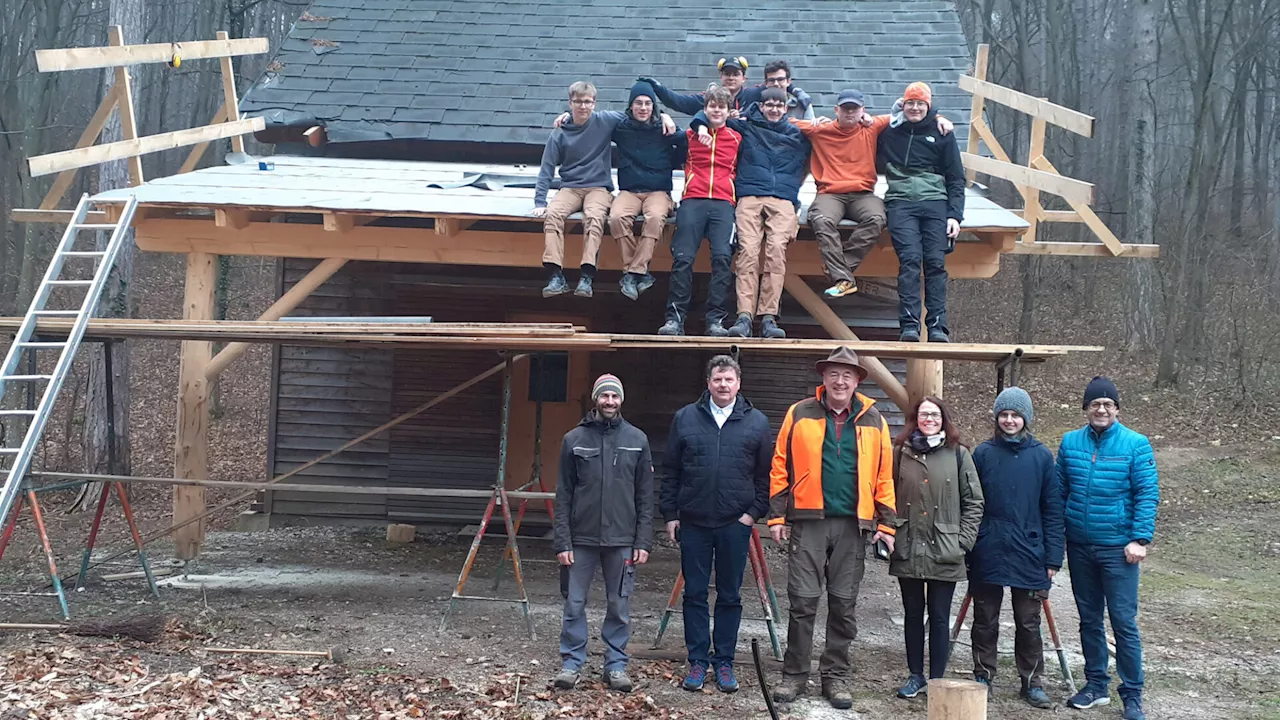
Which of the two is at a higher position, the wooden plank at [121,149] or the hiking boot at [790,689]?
the wooden plank at [121,149]

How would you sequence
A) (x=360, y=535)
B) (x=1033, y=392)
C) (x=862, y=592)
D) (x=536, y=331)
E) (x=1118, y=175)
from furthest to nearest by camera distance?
1. (x=1118, y=175)
2. (x=1033, y=392)
3. (x=360, y=535)
4. (x=862, y=592)
5. (x=536, y=331)

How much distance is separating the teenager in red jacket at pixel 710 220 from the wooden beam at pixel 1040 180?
234 centimetres

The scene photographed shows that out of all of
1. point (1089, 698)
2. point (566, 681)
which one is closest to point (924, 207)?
point (1089, 698)

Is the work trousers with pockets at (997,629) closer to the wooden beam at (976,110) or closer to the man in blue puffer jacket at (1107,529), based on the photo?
the man in blue puffer jacket at (1107,529)

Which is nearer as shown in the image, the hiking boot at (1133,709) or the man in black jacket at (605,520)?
the hiking boot at (1133,709)

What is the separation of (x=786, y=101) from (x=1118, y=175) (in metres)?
19.8

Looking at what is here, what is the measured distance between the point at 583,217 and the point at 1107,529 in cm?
390

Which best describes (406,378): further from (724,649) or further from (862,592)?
(724,649)

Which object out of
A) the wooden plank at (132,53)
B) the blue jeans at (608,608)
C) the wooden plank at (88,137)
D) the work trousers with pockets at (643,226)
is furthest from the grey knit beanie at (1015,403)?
the wooden plank at (88,137)

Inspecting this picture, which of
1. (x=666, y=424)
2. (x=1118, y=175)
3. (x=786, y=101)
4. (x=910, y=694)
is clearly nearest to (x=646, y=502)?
(x=910, y=694)

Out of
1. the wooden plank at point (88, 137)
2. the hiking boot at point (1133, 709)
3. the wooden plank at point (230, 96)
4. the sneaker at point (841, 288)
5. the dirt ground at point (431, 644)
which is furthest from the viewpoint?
the wooden plank at point (230, 96)

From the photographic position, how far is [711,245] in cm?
693

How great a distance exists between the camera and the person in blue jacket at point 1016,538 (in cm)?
554

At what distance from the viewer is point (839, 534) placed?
5477 millimetres
